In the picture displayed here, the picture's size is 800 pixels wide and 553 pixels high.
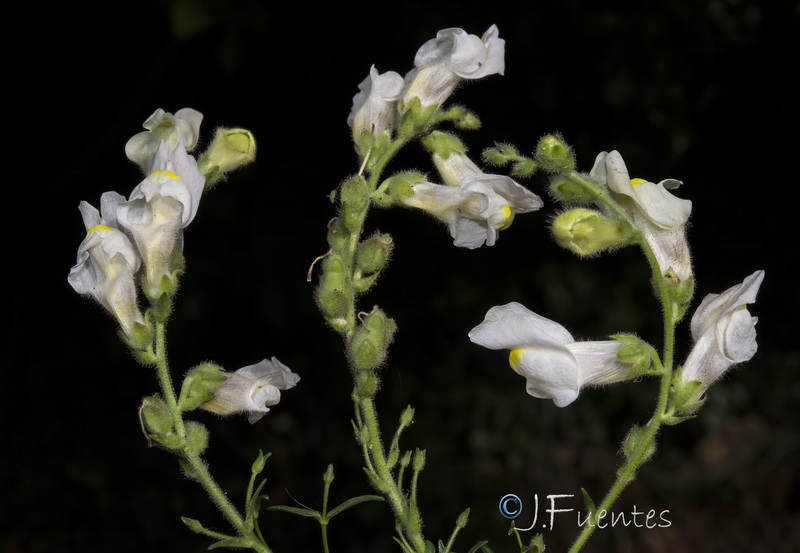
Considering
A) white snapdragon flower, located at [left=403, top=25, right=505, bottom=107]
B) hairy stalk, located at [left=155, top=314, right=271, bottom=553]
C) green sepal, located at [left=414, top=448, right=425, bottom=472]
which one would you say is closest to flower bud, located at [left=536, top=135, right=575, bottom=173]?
white snapdragon flower, located at [left=403, top=25, right=505, bottom=107]

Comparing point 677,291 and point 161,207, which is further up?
point 161,207

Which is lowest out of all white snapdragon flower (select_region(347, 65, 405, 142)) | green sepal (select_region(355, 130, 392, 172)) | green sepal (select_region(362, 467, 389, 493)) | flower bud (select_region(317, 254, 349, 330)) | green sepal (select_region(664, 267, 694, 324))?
green sepal (select_region(362, 467, 389, 493))

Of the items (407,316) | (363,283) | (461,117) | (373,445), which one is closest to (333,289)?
(363,283)

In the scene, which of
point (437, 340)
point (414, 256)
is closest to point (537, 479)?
point (437, 340)

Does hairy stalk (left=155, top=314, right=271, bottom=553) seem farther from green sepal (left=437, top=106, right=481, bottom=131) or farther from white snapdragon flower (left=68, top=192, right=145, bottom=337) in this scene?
green sepal (left=437, top=106, right=481, bottom=131)

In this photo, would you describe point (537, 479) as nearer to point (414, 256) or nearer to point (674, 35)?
point (414, 256)

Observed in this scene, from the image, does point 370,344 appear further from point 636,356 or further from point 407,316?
point 407,316
